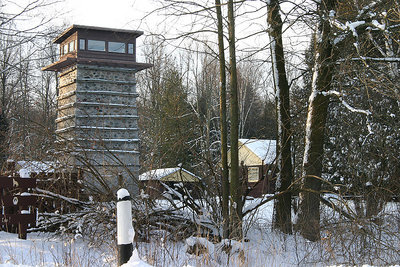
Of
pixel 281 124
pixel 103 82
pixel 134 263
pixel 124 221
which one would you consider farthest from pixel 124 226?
pixel 103 82

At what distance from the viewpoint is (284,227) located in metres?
10.9

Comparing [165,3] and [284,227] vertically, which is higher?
[165,3]

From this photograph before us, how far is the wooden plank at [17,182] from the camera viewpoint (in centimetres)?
990

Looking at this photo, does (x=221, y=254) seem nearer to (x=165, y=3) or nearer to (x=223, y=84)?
(x=223, y=84)

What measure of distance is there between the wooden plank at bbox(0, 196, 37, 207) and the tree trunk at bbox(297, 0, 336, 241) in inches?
219

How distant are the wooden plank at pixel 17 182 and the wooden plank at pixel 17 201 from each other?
0.76 ft

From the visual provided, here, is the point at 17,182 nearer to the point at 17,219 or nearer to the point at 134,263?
the point at 17,219

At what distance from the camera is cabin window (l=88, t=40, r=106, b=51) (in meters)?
22.3

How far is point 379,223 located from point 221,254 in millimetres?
3595

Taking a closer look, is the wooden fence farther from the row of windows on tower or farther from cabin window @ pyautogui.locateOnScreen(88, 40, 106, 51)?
cabin window @ pyautogui.locateOnScreen(88, 40, 106, 51)

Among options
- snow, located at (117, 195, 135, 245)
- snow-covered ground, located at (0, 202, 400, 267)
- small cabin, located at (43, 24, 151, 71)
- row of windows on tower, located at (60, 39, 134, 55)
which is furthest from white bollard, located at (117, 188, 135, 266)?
row of windows on tower, located at (60, 39, 134, 55)

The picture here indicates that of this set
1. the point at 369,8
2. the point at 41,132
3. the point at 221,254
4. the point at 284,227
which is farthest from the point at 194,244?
the point at 369,8

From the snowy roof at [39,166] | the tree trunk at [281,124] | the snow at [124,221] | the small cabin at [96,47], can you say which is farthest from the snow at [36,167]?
the small cabin at [96,47]

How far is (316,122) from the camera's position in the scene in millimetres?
11148
